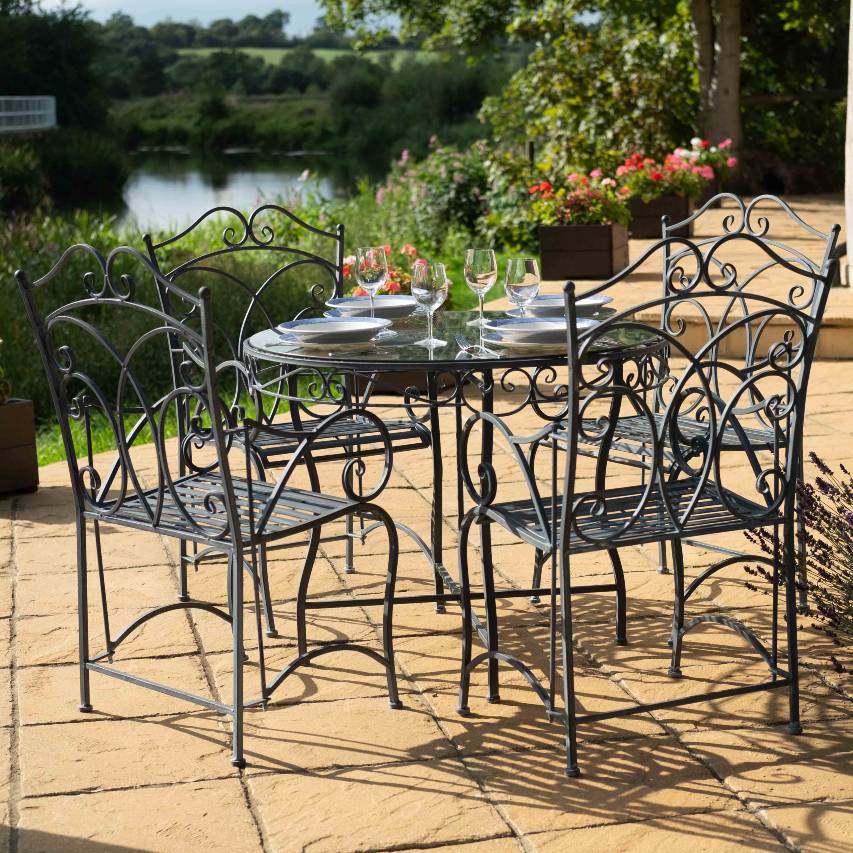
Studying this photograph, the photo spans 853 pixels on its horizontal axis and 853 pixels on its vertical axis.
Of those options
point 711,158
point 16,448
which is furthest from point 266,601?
point 711,158

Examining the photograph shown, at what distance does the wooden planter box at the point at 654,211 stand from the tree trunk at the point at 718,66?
4697 millimetres

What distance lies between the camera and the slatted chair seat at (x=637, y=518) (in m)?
2.58

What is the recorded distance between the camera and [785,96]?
54.8 feet

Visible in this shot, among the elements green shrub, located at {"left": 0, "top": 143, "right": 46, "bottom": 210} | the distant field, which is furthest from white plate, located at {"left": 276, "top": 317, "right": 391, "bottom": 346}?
the distant field

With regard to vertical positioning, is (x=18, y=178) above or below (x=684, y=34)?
below

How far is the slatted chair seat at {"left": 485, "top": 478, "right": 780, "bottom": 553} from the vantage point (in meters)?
2.58

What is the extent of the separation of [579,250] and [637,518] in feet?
21.2

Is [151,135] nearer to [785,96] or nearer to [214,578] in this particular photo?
[785,96]

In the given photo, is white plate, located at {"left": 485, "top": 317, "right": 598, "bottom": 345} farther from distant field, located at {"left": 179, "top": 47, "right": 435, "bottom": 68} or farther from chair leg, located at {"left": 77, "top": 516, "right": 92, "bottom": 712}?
distant field, located at {"left": 179, "top": 47, "right": 435, "bottom": 68}

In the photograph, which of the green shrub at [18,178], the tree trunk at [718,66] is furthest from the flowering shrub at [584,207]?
the green shrub at [18,178]

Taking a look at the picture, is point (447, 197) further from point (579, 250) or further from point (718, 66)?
point (718, 66)

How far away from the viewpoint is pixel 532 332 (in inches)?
114

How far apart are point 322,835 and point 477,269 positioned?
1.45 metres

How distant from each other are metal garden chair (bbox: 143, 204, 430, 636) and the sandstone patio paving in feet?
1.31
